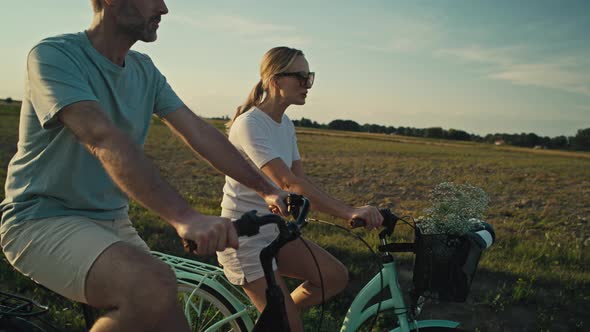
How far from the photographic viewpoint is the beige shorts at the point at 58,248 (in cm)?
208

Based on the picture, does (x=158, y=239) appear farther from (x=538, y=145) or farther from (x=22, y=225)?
(x=538, y=145)

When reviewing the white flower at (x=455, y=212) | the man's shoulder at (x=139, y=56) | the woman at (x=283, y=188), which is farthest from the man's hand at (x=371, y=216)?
the man's shoulder at (x=139, y=56)

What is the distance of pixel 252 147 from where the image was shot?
3.35 meters

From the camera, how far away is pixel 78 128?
2.14m

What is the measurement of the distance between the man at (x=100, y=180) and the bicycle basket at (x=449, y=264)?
77 cm

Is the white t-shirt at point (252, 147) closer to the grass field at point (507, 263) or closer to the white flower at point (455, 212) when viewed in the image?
the white flower at point (455, 212)

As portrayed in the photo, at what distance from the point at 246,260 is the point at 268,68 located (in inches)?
53.5

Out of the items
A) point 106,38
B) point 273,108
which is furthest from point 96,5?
point 273,108

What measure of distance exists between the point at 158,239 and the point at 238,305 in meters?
4.25

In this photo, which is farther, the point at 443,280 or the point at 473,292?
the point at 473,292

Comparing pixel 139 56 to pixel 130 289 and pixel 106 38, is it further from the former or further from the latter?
pixel 130 289

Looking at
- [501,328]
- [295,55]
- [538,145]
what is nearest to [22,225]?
[295,55]

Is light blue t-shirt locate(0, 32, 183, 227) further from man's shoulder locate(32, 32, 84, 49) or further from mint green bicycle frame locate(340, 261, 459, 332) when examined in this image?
mint green bicycle frame locate(340, 261, 459, 332)

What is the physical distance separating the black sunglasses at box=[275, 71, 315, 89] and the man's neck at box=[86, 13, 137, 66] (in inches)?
53.4
